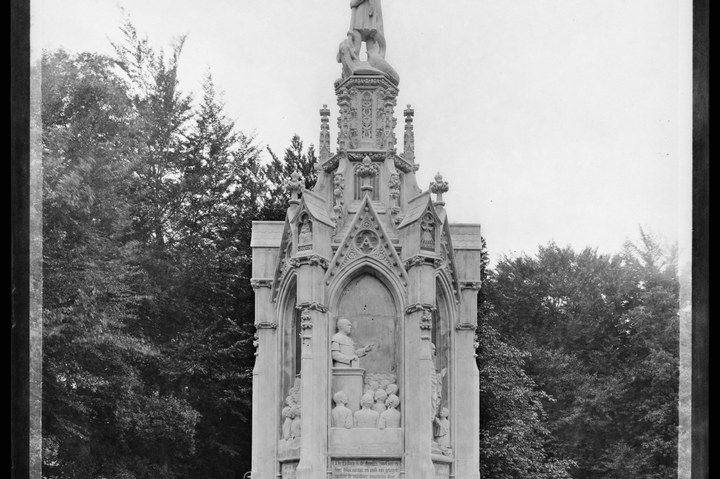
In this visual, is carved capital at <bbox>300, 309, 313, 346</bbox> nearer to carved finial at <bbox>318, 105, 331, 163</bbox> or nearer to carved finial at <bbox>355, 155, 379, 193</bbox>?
carved finial at <bbox>355, 155, 379, 193</bbox>

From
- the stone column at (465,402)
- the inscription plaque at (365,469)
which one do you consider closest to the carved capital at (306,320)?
the inscription plaque at (365,469)

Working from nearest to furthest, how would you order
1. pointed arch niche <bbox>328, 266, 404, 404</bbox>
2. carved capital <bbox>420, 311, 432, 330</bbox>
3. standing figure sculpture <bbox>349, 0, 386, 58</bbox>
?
carved capital <bbox>420, 311, 432, 330</bbox>
pointed arch niche <bbox>328, 266, 404, 404</bbox>
standing figure sculpture <bbox>349, 0, 386, 58</bbox>

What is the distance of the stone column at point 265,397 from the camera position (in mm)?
15102

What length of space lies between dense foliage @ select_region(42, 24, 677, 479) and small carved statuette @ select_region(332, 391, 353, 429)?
417 inches

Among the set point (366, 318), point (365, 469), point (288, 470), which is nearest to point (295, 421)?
point (288, 470)

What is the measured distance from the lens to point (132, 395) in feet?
87.4

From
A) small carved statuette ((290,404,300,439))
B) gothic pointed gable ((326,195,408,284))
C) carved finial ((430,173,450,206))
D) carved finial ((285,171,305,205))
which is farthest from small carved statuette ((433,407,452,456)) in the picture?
carved finial ((285,171,305,205))

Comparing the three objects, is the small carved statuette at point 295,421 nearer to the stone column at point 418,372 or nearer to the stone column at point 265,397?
the stone column at point 265,397

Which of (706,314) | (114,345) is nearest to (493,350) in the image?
(114,345)

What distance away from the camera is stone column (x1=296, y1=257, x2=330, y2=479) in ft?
46.3

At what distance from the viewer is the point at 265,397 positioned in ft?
50.3
